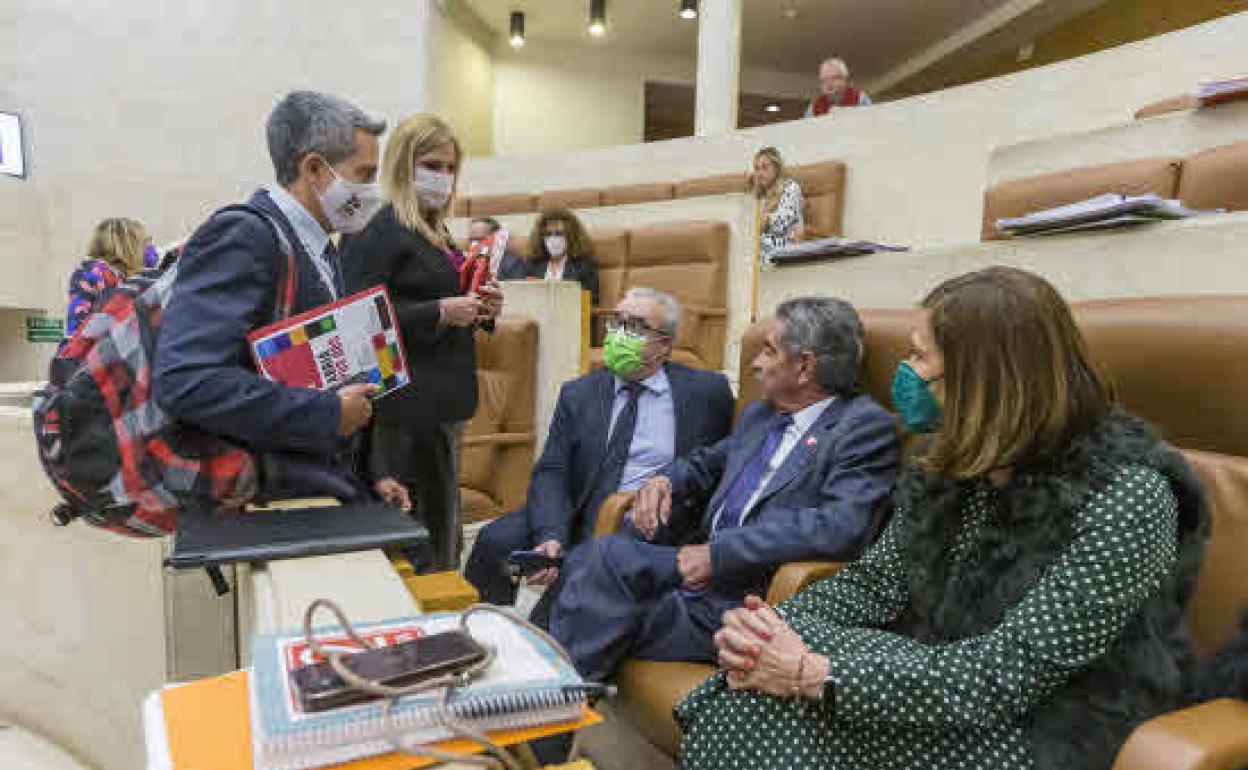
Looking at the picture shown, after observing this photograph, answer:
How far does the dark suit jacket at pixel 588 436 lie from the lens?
6.71 feet

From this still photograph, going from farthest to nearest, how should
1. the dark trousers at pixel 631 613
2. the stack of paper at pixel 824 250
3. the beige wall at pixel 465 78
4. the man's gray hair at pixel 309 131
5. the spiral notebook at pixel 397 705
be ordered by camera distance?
the beige wall at pixel 465 78 < the stack of paper at pixel 824 250 < the dark trousers at pixel 631 613 < the man's gray hair at pixel 309 131 < the spiral notebook at pixel 397 705

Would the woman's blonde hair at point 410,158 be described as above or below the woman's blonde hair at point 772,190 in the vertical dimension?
below

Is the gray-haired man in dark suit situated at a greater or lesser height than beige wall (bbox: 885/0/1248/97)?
lesser

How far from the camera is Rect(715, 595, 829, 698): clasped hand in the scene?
3.38ft

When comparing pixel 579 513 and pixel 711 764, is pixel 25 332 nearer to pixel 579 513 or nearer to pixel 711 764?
pixel 579 513

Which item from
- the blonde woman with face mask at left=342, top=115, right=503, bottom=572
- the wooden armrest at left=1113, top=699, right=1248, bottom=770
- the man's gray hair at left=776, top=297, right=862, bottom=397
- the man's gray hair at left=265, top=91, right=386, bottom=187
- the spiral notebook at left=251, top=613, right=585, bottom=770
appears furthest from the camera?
the blonde woman with face mask at left=342, top=115, right=503, bottom=572

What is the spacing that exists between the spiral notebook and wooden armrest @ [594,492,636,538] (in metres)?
1.09

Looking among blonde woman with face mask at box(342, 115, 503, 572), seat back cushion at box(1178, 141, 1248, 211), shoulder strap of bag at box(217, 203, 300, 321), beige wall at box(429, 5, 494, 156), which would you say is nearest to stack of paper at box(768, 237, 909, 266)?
seat back cushion at box(1178, 141, 1248, 211)

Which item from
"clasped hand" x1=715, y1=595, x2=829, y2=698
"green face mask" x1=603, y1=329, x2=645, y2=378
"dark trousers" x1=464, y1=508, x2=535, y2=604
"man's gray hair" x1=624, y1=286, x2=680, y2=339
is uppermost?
"man's gray hair" x1=624, y1=286, x2=680, y2=339

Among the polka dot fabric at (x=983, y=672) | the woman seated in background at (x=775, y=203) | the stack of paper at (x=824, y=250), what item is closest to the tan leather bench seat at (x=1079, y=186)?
the stack of paper at (x=824, y=250)

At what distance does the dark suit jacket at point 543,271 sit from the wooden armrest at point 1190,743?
10.4 ft

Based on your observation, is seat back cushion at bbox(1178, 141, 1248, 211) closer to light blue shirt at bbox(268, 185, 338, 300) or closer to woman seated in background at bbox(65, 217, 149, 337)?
light blue shirt at bbox(268, 185, 338, 300)

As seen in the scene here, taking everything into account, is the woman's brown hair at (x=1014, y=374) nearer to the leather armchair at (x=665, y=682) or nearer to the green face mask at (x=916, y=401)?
the green face mask at (x=916, y=401)

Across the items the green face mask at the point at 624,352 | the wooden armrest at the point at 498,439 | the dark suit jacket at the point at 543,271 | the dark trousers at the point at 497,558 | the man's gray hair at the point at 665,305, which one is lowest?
the dark trousers at the point at 497,558
